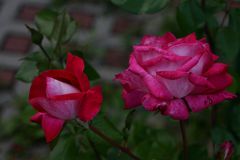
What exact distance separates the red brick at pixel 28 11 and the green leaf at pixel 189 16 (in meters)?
1.86

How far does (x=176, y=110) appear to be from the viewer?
26.6 inches

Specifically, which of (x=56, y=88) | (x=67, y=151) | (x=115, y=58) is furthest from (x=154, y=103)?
(x=115, y=58)

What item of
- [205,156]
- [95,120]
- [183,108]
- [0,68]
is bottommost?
[0,68]

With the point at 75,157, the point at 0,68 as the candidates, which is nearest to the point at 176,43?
the point at 75,157

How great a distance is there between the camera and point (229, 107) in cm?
107

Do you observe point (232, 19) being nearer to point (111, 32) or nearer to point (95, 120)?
point (95, 120)

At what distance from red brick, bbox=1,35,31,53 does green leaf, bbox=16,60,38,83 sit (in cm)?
163

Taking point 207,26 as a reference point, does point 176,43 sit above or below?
above

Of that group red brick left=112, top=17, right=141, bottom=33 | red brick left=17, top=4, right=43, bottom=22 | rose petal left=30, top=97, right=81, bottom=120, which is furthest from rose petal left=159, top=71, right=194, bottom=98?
red brick left=17, top=4, right=43, bottom=22

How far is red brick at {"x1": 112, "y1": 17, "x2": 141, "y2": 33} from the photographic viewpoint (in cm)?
261

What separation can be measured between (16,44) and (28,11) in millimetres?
257

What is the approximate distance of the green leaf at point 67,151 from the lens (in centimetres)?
90

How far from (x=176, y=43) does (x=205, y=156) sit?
0.33 meters

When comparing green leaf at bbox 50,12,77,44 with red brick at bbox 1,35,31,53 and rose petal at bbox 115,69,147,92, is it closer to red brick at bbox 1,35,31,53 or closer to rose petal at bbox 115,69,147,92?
rose petal at bbox 115,69,147,92
